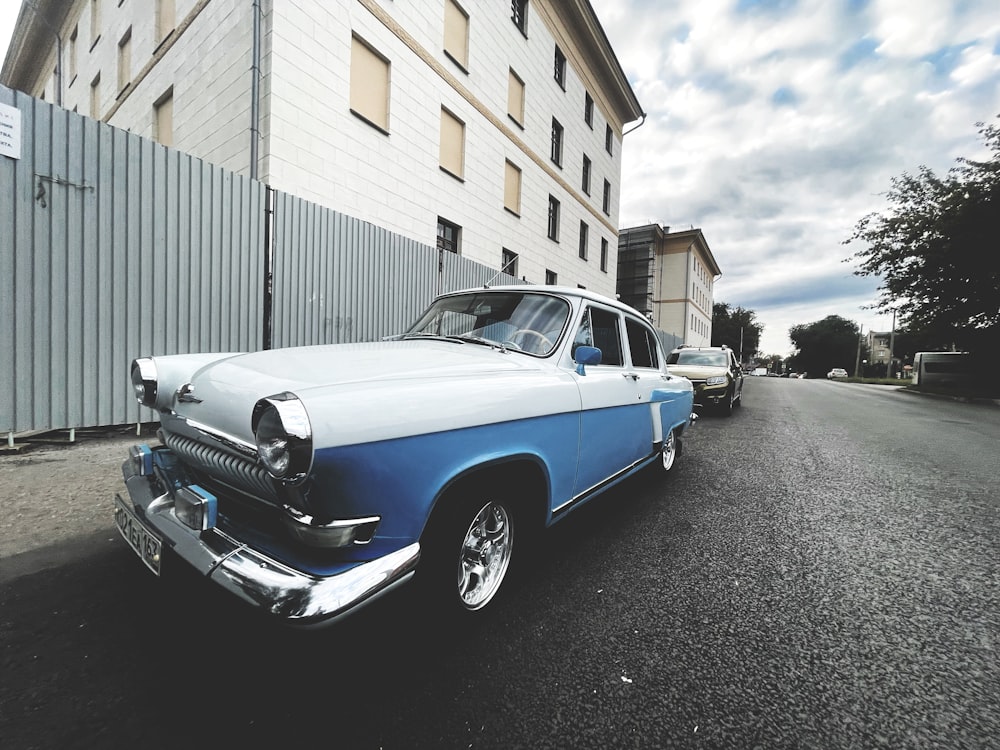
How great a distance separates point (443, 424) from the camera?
1.65 m

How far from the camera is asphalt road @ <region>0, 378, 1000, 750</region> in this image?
55.4 inches

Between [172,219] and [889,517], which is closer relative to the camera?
[889,517]

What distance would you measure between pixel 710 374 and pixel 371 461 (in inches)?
365

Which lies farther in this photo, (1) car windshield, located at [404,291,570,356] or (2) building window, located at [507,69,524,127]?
(2) building window, located at [507,69,524,127]

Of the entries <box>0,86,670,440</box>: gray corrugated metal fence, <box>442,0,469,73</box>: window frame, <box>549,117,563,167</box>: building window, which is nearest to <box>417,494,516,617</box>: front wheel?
<box>0,86,670,440</box>: gray corrugated metal fence

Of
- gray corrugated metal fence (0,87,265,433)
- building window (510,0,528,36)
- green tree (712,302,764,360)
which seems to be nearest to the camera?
gray corrugated metal fence (0,87,265,433)

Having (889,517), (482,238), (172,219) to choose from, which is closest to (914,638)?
(889,517)

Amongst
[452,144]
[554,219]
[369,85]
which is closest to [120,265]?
[369,85]

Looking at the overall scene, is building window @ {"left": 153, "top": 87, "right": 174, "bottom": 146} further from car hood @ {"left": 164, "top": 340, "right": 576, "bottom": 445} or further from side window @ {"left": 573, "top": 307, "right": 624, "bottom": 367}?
side window @ {"left": 573, "top": 307, "right": 624, "bottom": 367}

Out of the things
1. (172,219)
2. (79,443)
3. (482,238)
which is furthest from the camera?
(482,238)

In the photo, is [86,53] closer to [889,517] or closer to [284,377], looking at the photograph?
[284,377]

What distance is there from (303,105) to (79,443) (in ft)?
20.9

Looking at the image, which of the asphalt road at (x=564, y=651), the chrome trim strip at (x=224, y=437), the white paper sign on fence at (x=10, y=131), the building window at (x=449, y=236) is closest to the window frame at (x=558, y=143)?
the building window at (x=449, y=236)

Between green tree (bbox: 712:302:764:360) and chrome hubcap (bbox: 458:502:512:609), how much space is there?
67475 mm
